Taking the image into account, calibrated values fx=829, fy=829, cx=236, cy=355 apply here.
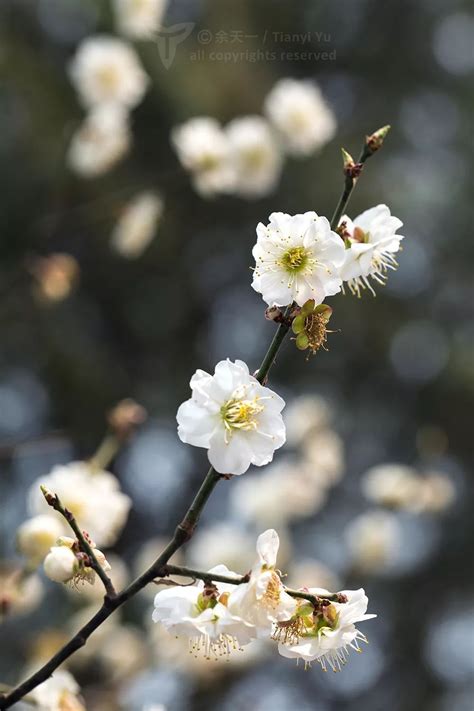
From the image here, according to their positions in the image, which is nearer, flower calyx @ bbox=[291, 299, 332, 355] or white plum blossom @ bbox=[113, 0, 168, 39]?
flower calyx @ bbox=[291, 299, 332, 355]

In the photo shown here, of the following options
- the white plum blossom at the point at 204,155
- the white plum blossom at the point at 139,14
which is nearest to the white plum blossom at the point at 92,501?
the white plum blossom at the point at 204,155

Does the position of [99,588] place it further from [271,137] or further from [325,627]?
[271,137]

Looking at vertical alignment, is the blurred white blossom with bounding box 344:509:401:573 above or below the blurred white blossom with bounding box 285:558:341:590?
above

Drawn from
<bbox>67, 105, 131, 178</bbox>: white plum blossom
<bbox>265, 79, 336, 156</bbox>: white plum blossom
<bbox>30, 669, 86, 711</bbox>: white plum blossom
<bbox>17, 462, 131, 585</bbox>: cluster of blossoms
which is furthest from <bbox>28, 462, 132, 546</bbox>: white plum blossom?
<bbox>265, 79, 336, 156</bbox>: white plum blossom

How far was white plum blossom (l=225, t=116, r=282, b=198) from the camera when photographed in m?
3.02

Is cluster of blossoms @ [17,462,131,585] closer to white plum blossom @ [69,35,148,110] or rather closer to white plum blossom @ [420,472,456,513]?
white plum blossom @ [420,472,456,513]

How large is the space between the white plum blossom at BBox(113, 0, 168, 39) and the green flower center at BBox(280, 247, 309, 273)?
2.43 m

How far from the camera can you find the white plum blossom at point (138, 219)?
2948 millimetres

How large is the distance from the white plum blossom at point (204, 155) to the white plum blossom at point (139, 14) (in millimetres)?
676

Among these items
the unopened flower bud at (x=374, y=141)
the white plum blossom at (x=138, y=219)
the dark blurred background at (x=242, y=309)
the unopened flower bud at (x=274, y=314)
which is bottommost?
the dark blurred background at (x=242, y=309)

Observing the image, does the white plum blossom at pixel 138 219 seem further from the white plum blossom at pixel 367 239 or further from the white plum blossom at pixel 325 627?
the white plum blossom at pixel 325 627

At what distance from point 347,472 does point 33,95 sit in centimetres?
311

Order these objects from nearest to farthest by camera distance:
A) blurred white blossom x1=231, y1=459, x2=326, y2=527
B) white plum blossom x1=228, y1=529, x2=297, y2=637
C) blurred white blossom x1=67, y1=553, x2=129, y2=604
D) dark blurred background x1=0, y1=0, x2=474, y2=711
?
1. white plum blossom x1=228, y1=529, x2=297, y2=637
2. blurred white blossom x1=67, y1=553, x2=129, y2=604
3. blurred white blossom x1=231, y1=459, x2=326, y2=527
4. dark blurred background x1=0, y1=0, x2=474, y2=711

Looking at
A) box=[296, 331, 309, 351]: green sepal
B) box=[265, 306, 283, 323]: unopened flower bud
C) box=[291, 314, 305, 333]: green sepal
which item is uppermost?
box=[265, 306, 283, 323]: unopened flower bud
